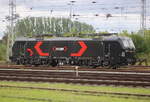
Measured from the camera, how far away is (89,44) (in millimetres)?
37250

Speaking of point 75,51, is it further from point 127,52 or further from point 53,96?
point 53,96

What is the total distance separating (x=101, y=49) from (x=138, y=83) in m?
16.1

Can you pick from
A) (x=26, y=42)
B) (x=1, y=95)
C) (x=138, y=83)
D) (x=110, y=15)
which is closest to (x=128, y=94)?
(x=138, y=83)

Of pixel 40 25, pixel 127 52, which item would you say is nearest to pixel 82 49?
pixel 127 52

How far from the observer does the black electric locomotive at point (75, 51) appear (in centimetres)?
3534

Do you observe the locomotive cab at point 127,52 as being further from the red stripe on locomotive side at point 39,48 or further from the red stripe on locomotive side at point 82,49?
the red stripe on locomotive side at point 39,48

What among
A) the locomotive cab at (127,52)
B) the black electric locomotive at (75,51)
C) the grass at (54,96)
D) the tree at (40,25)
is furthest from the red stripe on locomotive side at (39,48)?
the tree at (40,25)

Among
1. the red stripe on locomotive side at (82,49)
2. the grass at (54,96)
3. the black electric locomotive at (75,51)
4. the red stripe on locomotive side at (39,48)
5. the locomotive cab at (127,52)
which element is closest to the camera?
the grass at (54,96)

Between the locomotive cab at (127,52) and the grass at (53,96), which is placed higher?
the locomotive cab at (127,52)

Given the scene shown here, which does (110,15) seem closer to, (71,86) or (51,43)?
(51,43)

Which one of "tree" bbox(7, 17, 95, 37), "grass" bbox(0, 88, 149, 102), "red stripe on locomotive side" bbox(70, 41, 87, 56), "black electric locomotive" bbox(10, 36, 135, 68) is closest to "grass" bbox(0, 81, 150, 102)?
"grass" bbox(0, 88, 149, 102)

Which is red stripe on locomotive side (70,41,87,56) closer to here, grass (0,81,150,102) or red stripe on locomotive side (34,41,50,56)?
red stripe on locomotive side (34,41,50,56)

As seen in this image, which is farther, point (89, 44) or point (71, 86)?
point (89, 44)

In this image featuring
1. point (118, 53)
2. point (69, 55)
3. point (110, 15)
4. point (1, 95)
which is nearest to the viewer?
point (1, 95)
